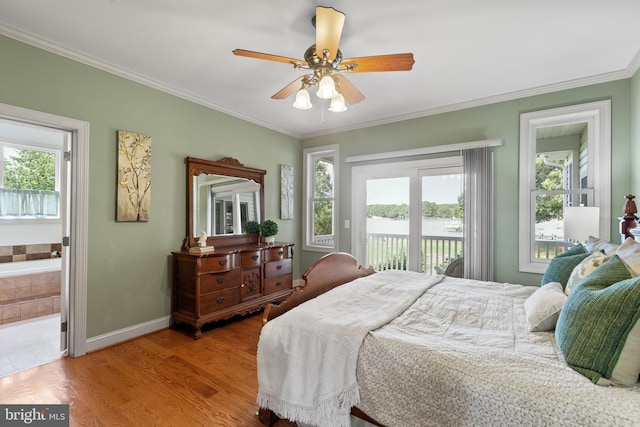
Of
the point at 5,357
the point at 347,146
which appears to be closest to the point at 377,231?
the point at 347,146

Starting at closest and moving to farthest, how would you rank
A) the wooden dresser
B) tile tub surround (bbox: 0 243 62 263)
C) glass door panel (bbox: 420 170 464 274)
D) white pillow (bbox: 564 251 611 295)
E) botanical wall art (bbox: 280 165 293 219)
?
white pillow (bbox: 564 251 611 295), the wooden dresser, glass door panel (bbox: 420 170 464 274), tile tub surround (bbox: 0 243 62 263), botanical wall art (bbox: 280 165 293 219)

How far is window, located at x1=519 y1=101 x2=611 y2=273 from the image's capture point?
3090mm

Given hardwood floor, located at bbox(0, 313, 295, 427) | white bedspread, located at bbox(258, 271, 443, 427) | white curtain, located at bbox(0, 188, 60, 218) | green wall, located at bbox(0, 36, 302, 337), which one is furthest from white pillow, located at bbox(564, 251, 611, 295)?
white curtain, located at bbox(0, 188, 60, 218)

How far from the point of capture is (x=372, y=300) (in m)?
1.97

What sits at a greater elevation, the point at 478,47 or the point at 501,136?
the point at 478,47

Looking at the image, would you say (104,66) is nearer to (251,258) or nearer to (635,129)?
(251,258)

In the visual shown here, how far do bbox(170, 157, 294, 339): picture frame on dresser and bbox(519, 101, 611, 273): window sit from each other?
117 inches

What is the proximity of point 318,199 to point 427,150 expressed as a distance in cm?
192

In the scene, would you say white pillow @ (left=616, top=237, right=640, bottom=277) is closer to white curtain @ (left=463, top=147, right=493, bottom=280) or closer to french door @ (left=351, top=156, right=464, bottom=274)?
white curtain @ (left=463, top=147, right=493, bottom=280)

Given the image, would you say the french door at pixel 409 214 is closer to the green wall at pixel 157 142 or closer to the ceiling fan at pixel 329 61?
the green wall at pixel 157 142

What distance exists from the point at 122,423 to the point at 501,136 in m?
4.29

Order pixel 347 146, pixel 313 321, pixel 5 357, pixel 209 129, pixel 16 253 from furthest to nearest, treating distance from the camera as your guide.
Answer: pixel 347 146, pixel 16 253, pixel 209 129, pixel 5 357, pixel 313 321

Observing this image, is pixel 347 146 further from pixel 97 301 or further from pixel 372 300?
pixel 97 301

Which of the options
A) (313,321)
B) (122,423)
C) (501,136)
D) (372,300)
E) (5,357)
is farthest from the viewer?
(501,136)
